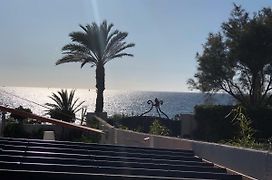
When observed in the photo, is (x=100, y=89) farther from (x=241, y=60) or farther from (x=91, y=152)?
(x=91, y=152)

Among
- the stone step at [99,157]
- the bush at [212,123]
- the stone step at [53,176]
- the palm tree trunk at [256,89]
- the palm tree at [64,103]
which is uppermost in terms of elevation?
the palm tree trunk at [256,89]

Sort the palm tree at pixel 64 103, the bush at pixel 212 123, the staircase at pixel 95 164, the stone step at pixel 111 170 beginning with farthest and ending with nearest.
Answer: the palm tree at pixel 64 103
the bush at pixel 212 123
the stone step at pixel 111 170
the staircase at pixel 95 164

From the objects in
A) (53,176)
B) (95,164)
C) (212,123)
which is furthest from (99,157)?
(212,123)

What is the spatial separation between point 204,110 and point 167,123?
7.20 ft

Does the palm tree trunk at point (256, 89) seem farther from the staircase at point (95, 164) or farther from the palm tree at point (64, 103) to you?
the staircase at point (95, 164)

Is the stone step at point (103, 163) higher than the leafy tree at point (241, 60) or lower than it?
lower

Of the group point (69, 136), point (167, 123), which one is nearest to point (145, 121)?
point (167, 123)

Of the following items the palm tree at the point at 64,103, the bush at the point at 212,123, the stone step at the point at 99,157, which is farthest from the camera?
the palm tree at the point at 64,103

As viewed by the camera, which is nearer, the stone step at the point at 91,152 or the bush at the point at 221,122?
the stone step at the point at 91,152

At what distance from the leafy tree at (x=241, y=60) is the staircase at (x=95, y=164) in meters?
22.9

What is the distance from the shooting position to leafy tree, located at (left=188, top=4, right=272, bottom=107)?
28.4m

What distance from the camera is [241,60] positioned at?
29062 millimetres

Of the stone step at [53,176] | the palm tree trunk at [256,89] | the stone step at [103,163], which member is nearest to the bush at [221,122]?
the palm tree trunk at [256,89]

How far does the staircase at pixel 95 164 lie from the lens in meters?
4.01
